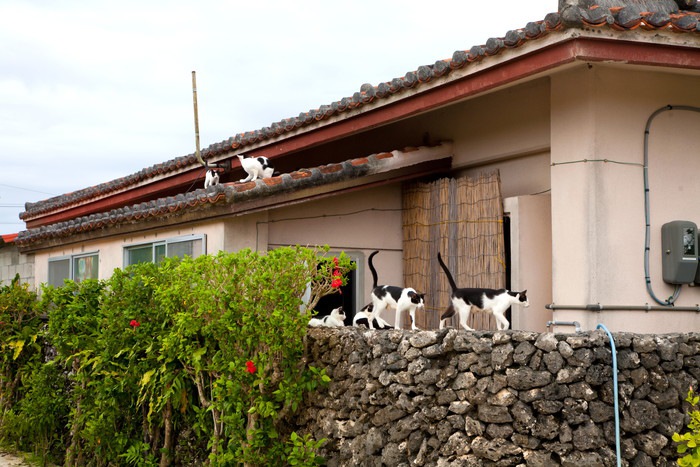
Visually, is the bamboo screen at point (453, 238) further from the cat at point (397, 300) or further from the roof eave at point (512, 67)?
the cat at point (397, 300)

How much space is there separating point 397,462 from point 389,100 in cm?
417

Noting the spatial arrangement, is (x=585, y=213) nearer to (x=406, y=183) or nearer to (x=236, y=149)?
(x=406, y=183)

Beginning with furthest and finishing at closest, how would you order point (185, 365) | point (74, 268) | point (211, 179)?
1. point (74, 268)
2. point (211, 179)
3. point (185, 365)

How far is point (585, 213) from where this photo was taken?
312 inches

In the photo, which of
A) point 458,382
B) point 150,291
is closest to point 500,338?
point 458,382

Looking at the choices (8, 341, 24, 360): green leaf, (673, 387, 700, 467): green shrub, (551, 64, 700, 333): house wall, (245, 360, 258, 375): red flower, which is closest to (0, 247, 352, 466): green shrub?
(245, 360, 258, 375): red flower

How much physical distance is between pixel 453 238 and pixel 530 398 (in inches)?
158

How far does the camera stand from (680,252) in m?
8.05

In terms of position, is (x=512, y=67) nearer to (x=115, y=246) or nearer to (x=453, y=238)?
(x=453, y=238)

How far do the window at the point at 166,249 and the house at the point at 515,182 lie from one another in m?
0.03

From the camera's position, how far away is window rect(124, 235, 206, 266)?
10.1 meters

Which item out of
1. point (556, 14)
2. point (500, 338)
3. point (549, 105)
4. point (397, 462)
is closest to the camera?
point (500, 338)

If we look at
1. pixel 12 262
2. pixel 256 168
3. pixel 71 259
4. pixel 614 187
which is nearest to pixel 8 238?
pixel 12 262

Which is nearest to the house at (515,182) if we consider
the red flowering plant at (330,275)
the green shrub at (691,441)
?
the red flowering plant at (330,275)
